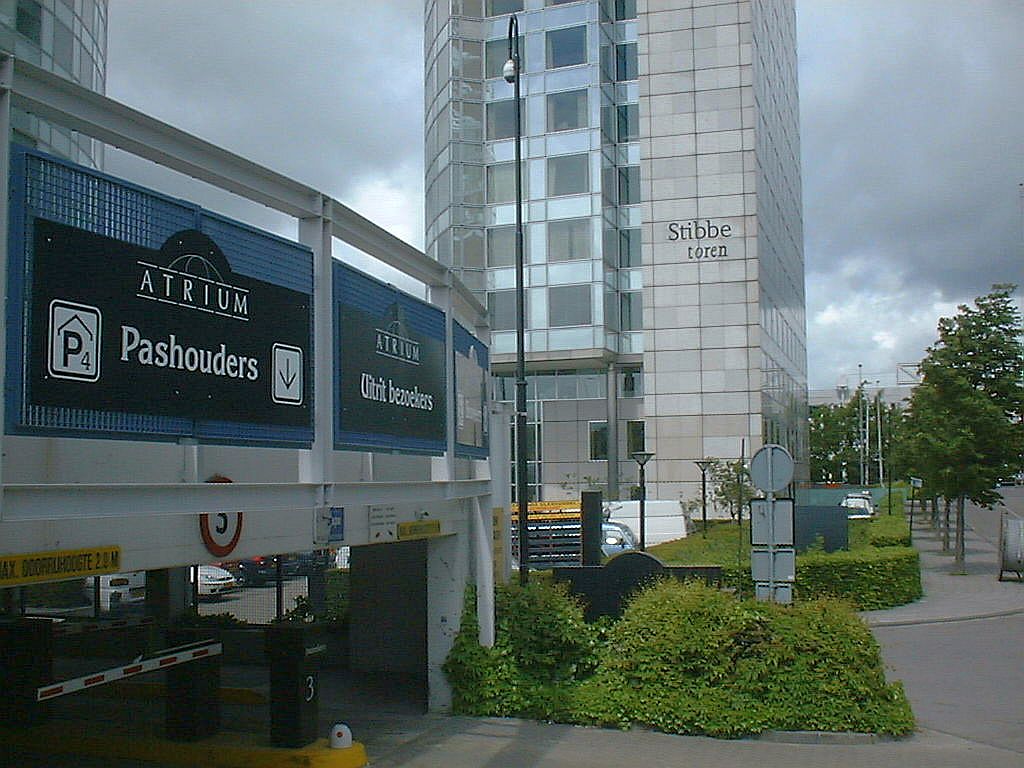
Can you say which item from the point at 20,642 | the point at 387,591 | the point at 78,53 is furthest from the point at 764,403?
the point at 20,642

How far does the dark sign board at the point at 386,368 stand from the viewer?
9.11 meters

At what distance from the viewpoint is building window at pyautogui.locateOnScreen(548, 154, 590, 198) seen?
166ft

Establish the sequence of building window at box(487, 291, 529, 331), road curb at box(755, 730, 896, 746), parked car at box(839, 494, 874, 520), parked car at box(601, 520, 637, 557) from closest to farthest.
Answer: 1. road curb at box(755, 730, 896, 746)
2. parked car at box(601, 520, 637, 557)
3. parked car at box(839, 494, 874, 520)
4. building window at box(487, 291, 529, 331)

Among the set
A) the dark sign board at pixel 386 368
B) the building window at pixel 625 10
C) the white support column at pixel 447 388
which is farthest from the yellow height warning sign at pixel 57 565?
the building window at pixel 625 10

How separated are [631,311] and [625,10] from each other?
45.6 ft

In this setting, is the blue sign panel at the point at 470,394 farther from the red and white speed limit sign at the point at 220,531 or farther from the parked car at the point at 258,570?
the parked car at the point at 258,570

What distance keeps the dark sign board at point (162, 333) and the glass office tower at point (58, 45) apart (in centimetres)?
2134

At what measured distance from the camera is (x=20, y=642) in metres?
11.0

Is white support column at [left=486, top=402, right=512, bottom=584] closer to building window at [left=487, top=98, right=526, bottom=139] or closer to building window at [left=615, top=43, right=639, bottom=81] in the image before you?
building window at [left=487, top=98, right=526, bottom=139]

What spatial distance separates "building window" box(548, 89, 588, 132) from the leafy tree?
23.1 meters

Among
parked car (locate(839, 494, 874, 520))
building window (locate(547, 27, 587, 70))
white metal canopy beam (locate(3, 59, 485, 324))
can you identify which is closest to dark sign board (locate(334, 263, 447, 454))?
white metal canopy beam (locate(3, 59, 485, 324))

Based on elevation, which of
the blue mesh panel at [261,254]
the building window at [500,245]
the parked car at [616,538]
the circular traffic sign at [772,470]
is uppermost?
the building window at [500,245]

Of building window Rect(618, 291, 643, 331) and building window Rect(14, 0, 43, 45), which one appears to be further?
building window Rect(618, 291, 643, 331)

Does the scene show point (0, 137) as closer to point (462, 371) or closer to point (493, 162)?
point (462, 371)
